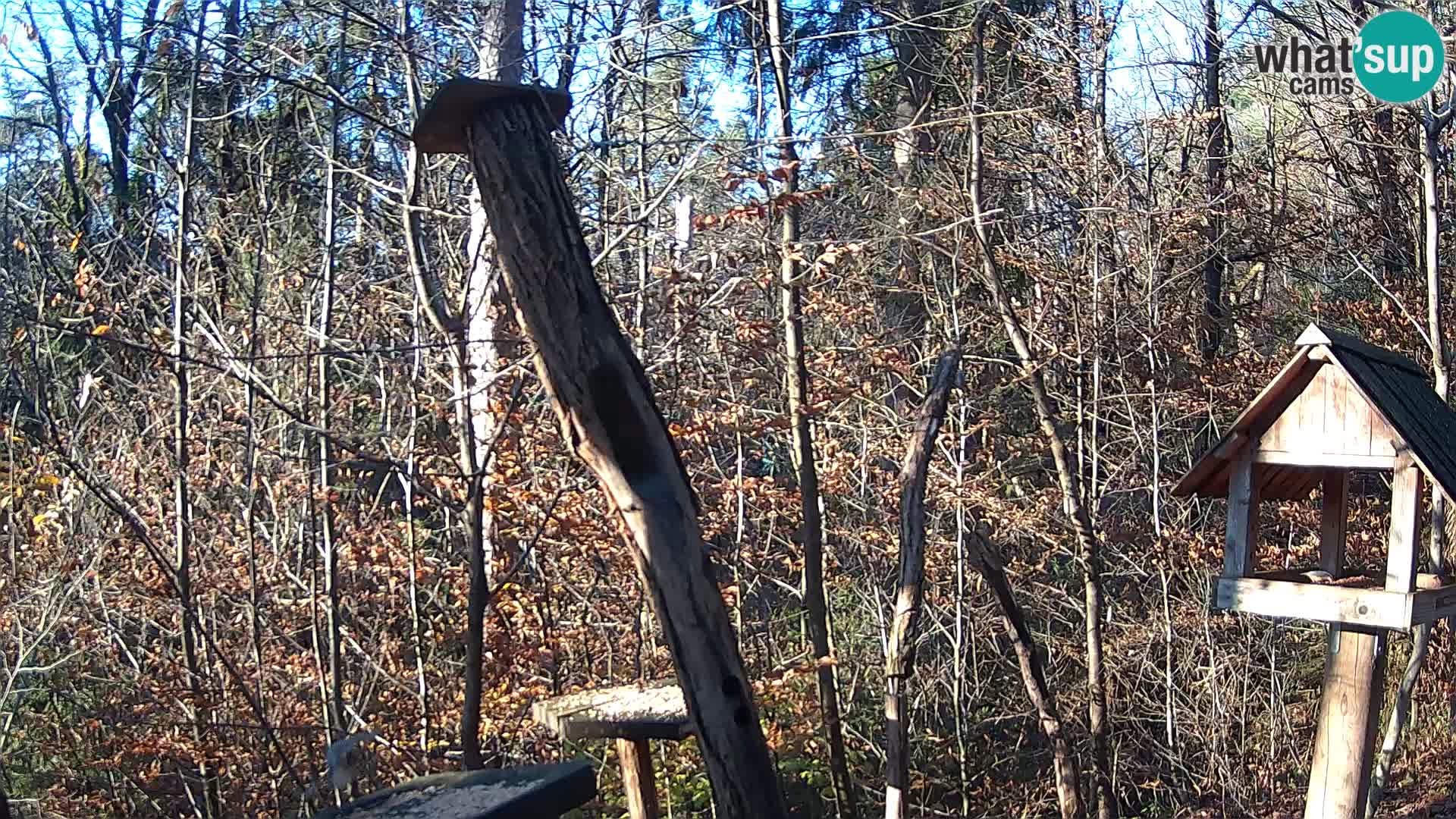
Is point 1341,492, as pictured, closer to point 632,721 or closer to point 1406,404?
point 1406,404

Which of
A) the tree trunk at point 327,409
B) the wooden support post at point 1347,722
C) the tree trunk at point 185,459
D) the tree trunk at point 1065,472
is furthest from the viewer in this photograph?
the tree trunk at point 1065,472

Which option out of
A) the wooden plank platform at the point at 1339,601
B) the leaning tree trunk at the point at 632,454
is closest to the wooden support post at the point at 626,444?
the leaning tree trunk at the point at 632,454

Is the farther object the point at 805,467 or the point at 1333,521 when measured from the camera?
the point at 805,467

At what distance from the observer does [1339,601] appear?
14.7 ft

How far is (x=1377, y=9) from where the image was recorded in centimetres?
801

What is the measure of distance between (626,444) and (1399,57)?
21.8ft

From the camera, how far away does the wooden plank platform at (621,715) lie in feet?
14.1

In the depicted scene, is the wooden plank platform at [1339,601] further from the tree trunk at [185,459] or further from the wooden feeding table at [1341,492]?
the tree trunk at [185,459]

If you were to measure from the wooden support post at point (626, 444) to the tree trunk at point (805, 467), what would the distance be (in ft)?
11.6

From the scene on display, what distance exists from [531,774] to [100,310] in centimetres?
477

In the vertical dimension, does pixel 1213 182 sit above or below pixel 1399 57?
below

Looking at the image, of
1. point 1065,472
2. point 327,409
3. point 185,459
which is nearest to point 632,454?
point 327,409

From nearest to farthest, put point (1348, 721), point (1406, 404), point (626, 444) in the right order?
point (626, 444) → point (1406, 404) → point (1348, 721)

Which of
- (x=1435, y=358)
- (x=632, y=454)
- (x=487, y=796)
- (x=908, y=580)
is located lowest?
(x=487, y=796)
